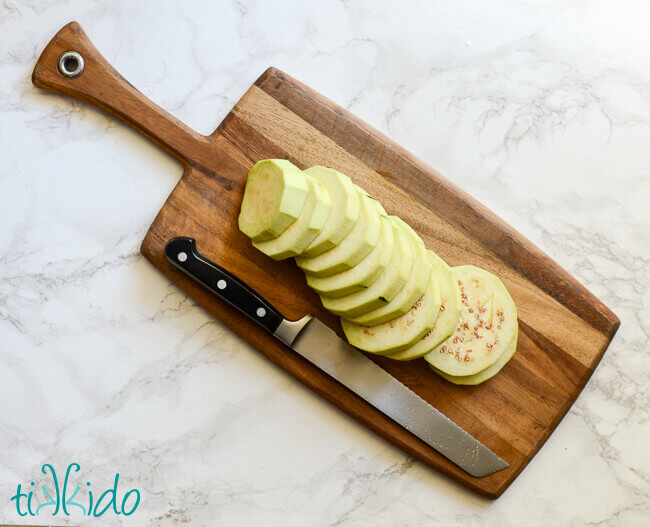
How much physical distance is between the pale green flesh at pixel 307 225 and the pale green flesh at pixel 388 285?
0.80 ft

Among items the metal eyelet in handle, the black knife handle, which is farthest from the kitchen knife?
the metal eyelet in handle

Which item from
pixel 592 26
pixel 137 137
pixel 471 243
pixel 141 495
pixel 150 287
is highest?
pixel 592 26

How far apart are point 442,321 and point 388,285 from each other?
0.26 meters

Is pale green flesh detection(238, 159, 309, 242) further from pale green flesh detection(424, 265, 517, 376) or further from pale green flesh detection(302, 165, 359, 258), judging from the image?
pale green flesh detection(424, 265, 517, 376)

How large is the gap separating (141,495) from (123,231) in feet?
3.20

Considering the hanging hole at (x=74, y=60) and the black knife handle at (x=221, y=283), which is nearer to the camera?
the black knife handle at (x=221, y=283)

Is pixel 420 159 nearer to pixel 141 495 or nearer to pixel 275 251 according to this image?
pixel 275 251

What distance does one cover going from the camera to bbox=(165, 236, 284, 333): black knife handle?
2.08 m

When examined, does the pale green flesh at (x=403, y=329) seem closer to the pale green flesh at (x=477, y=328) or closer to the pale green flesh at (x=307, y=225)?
the pale green flesh at (x=477, y=328)

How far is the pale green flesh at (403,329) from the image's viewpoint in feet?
6.57

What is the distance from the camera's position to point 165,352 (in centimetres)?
224

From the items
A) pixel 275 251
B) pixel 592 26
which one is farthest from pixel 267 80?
pixel 592 26

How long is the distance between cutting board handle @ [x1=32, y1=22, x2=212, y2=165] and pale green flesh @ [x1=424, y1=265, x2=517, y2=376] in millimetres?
1090

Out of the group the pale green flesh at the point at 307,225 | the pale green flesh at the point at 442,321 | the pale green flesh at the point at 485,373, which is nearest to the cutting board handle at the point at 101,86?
the pale green flesh at the point at 307,225
